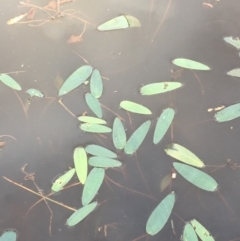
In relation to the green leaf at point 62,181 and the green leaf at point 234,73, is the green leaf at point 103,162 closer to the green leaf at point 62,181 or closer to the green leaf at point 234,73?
the green leaf at point 62,181

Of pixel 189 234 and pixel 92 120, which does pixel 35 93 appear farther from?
pixel 189 234

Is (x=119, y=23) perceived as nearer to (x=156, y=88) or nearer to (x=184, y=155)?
(x=156, y=88)

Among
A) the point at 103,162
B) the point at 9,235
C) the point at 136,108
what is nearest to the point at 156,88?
the point at 136,108

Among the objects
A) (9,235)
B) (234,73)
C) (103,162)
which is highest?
(234,73)

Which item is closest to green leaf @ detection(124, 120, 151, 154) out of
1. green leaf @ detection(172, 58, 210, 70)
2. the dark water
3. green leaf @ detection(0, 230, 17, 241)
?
the dark water

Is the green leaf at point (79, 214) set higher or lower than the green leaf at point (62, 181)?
lower

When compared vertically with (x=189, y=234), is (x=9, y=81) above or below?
above

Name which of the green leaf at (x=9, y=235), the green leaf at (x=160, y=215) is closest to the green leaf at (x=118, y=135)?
the green leaf at (x=160, y=215)
